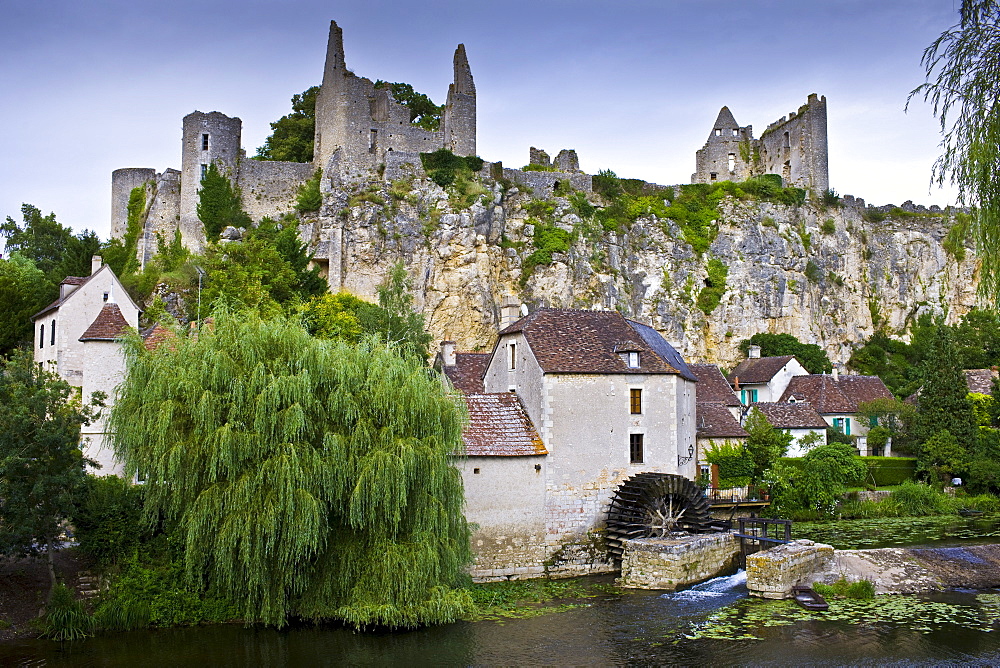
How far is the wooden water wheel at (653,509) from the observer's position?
68.7 ft

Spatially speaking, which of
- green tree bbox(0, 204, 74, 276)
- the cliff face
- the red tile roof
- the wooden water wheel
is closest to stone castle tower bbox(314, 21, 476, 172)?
the cliff face

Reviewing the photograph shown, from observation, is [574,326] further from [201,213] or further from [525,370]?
[201,213]

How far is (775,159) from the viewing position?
2295 inches

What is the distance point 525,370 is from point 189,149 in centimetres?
2803

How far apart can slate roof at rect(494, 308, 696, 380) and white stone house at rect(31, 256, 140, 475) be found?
1117cm

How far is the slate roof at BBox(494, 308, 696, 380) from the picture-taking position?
2206 centimetres

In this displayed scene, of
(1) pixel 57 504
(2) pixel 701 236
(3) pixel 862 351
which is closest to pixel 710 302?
(2) pixel 701 236

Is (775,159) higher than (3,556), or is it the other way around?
(775,159)

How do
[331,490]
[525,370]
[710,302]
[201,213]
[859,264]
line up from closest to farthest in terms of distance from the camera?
[331,490] < [525,370] < [201,213] < [710,302] < [859,264]

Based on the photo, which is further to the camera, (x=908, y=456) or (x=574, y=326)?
(x=908, y=456)

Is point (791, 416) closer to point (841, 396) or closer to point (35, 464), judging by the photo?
point (841, 396)

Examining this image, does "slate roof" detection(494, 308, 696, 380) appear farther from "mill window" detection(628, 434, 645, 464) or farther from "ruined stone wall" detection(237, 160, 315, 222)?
"ruined stone wall" detection(237, 160, 315, 222)

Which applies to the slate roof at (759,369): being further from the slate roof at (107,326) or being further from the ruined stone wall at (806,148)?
the slate roof at (107,326)

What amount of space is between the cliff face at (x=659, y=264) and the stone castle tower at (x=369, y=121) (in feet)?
7.70
